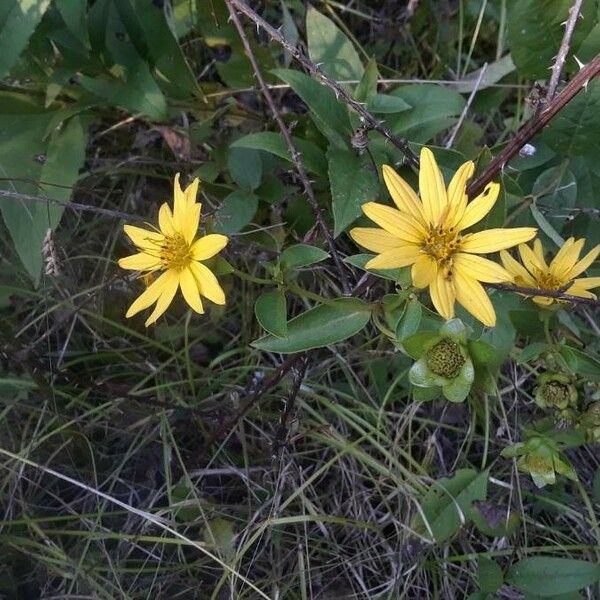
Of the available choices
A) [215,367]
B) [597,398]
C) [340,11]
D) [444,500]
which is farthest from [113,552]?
[340,11]

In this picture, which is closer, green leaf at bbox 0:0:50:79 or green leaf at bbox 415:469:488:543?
green leaf at bbox 0:0:50:79

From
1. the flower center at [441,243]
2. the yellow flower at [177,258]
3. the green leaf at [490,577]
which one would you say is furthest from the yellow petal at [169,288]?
the green leaf at [490,577]

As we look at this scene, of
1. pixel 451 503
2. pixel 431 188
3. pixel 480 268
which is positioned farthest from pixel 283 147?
pixel 451 503

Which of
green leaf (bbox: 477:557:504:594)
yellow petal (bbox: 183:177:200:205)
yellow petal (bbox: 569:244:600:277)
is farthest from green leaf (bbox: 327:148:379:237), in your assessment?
green leaf (bbox: 477:557:504:594)

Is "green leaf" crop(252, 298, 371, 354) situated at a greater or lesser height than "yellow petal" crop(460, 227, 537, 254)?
lesser

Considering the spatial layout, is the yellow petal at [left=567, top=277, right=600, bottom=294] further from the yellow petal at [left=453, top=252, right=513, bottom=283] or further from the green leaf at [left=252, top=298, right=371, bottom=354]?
the green leaf at [left=252, top=298, right=371, bottom=354]

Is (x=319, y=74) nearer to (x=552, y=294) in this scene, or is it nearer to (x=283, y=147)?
(x=283, y=147)

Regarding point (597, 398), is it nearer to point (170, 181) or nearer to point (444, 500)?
point (444, 500)
